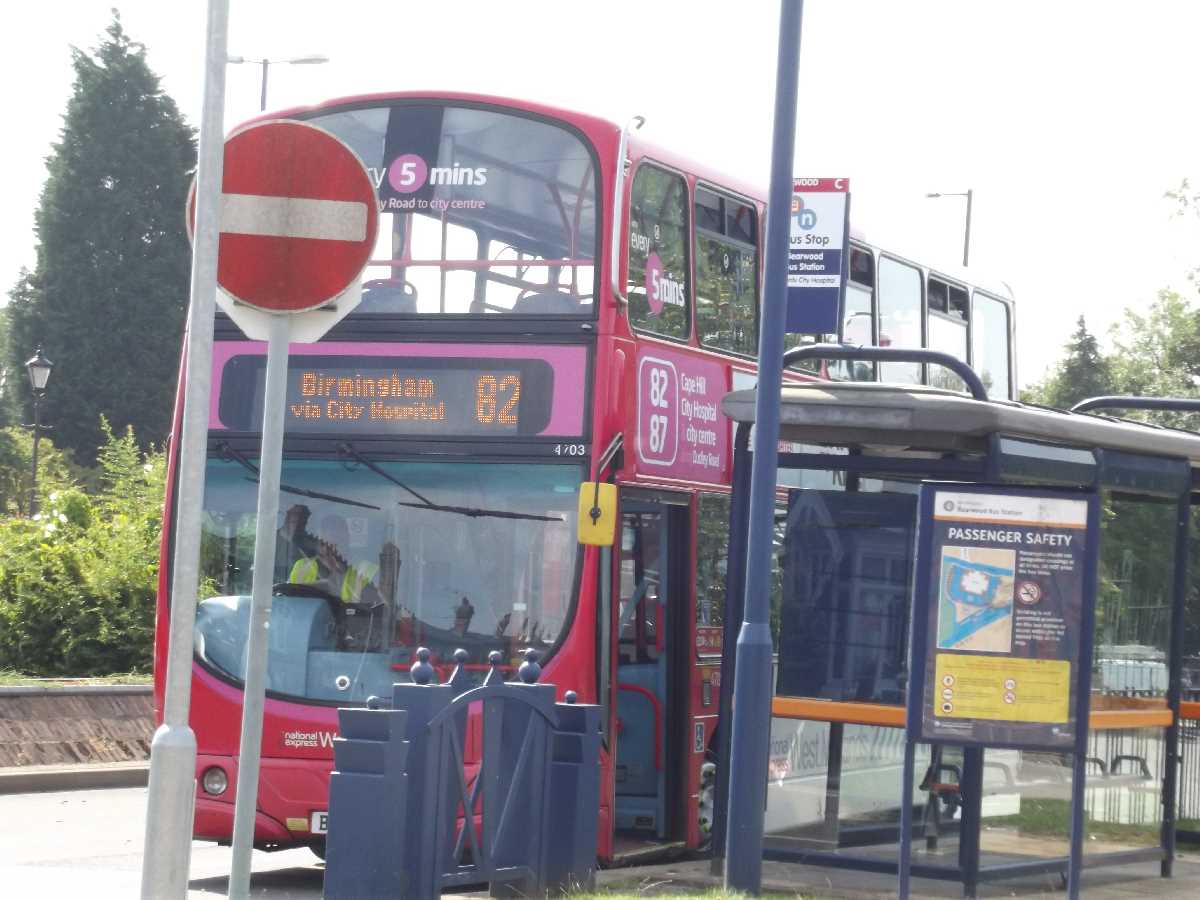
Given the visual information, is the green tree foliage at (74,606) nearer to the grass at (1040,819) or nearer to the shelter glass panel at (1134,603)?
the shelter glass panel at (1134,603)

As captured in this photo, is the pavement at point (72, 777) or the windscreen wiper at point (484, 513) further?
the pavement at point (72, 777)

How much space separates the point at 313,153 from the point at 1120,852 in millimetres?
7566

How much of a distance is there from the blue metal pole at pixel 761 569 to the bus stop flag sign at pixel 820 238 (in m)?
2.04

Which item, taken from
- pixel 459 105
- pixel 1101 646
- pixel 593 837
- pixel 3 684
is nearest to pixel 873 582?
pixel 1101 646

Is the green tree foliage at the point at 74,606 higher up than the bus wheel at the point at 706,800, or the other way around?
the green tree foliage at the point at 74,606

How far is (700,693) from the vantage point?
12.9m

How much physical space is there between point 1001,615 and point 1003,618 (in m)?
0.02

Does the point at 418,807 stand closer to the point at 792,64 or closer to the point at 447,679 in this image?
the point at 447,679

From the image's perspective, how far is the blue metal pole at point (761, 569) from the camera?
10406mm

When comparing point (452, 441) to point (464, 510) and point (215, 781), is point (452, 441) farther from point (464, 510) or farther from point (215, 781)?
point (215, 781)

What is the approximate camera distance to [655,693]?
12781 millimetres

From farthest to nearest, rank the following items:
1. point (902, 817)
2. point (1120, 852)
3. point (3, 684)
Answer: point (3, 684)
point (1120, 852)
point (902, 817)

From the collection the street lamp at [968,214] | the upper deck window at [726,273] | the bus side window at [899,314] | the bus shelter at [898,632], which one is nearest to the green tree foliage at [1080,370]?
the street lamp at [968,214]

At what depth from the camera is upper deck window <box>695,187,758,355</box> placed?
42.6 ft
